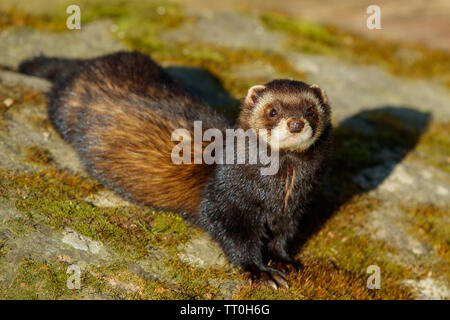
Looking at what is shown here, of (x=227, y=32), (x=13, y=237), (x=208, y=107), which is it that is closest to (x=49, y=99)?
(x=208, y=107)

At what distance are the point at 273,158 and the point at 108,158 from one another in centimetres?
257

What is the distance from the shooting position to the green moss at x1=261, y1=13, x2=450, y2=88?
13531 mm

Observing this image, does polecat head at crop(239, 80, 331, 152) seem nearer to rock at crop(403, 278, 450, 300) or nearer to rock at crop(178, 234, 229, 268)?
rock at crop(178, 234, 229, 268)

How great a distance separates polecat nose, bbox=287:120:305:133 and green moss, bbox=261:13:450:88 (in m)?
8.00

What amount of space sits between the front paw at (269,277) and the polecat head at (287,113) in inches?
61.4

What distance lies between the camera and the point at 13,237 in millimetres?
5535

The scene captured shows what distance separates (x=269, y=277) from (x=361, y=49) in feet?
33.2

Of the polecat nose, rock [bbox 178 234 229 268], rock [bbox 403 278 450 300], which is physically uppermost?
the polecat nose

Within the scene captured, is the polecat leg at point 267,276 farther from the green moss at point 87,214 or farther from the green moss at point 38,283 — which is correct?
the green moss at point 38,283

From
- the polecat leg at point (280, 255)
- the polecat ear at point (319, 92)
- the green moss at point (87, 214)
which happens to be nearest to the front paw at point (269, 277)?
the polecat leg at point (280, 255)

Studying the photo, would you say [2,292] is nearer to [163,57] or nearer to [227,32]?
[163,57]

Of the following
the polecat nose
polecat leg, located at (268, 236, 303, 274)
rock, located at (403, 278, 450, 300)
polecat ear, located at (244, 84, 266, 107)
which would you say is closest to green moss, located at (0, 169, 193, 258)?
polecat leg, located at (268, 236, 303, 274)
